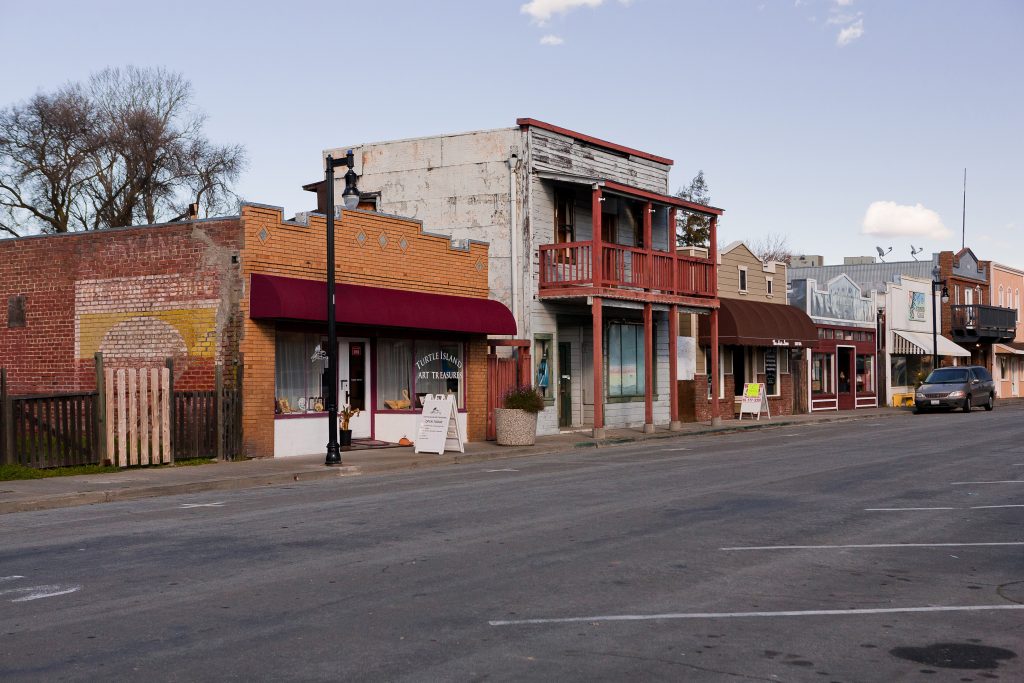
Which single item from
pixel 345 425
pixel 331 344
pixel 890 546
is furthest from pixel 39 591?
pixel 345 425

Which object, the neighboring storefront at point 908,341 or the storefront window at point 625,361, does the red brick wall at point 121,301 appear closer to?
the storefront window at point 625,361

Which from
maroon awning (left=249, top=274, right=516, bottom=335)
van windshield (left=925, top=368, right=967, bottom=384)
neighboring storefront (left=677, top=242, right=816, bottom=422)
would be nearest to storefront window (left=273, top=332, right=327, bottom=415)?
maroon awning (left=249, top=274, right=516, bottom=335)

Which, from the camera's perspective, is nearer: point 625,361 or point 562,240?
point 562,240

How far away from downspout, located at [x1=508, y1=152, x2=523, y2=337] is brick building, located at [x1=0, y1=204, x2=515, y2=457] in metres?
1.92

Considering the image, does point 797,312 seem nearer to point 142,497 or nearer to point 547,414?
point 547,414

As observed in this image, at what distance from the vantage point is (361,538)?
35.7 feet

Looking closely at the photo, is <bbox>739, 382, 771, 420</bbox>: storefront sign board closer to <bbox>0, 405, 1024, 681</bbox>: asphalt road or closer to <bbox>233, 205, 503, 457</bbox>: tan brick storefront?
<bbox>233, 205, 503, 457</bbox>: tan brick storefront

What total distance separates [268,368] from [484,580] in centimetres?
1342

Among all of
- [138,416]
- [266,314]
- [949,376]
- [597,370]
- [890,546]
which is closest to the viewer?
[890,546]

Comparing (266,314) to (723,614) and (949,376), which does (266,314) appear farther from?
(949,376)

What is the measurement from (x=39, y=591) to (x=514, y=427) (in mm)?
16930

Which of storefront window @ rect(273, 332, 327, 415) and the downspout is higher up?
the downspout

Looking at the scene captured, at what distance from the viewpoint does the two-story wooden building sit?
93.5 ft

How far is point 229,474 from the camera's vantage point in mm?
18078
